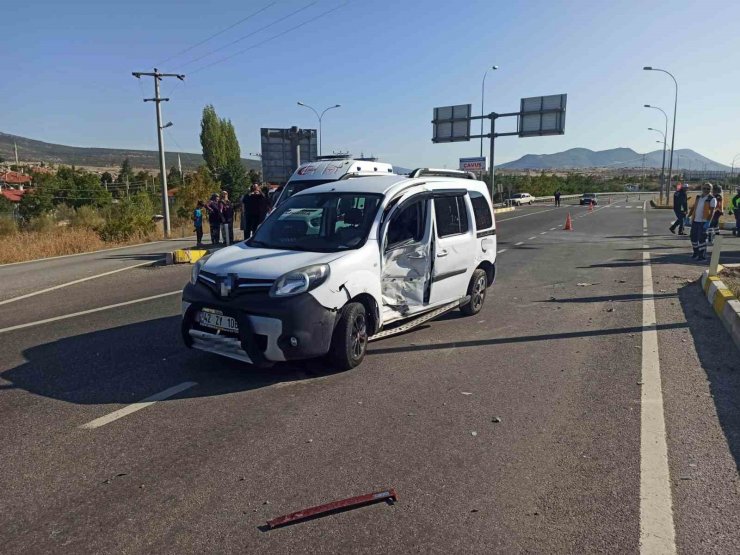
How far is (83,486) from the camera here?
3355 millimetres

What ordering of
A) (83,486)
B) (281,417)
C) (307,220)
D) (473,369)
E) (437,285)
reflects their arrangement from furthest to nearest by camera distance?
1. (437,285)
2. (307,220)
3. (473,369)
4. (281,417)
5. (83,486)

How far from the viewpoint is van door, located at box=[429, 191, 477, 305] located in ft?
21.9

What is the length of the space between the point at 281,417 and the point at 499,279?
7.76 metres

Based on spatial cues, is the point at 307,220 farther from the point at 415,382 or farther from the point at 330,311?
the point at 415,382

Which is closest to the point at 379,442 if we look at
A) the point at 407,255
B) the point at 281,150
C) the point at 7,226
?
the point at 407,255

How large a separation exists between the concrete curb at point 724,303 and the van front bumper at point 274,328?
4.71 meters

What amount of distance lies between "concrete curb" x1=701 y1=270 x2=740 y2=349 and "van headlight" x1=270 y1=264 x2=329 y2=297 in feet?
15.7

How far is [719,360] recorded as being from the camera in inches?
225

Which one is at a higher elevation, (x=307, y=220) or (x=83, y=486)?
(x=307, y=220)

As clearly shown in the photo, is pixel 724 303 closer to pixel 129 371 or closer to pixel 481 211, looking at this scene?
pixel 481 211

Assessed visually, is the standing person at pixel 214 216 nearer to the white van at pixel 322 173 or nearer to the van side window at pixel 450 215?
the white van at pixel 322 173

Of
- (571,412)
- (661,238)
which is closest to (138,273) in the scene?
(571,412)

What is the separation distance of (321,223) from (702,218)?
36.8 ft

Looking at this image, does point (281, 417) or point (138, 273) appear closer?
point (281, 417)
